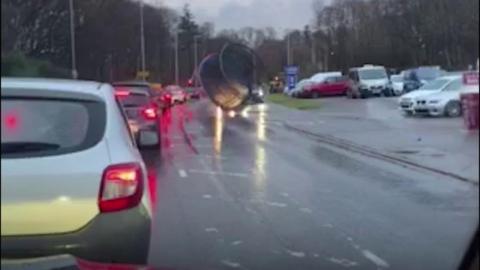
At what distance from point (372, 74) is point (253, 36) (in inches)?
33.8

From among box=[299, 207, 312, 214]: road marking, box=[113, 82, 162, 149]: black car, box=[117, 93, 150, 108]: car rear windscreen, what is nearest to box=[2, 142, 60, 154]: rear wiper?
box=[113, 82, 162, 149]: black car

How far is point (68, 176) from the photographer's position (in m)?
4.82

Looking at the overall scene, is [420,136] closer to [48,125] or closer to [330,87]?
[330,87]

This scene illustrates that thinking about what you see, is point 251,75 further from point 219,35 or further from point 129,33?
point 129,33

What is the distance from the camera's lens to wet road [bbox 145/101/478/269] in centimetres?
805

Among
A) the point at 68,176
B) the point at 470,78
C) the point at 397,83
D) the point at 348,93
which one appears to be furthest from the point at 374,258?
the point at 68,176

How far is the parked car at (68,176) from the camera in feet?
15.0

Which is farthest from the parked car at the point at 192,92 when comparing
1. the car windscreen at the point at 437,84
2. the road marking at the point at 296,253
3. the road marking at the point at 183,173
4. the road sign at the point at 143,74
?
the road marking at the point at 183,173

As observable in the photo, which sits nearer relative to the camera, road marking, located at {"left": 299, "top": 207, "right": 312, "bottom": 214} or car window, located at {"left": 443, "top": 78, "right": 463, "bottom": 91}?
car window, located at {"left": 443, "top": 78, "right": 463, "bottom": 91}

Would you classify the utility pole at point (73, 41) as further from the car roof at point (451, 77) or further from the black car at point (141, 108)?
the black car at point (141, 108)

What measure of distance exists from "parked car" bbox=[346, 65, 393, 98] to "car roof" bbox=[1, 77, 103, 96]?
1683 mm

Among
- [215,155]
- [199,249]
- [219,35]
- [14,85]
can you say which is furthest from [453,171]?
[215,155]

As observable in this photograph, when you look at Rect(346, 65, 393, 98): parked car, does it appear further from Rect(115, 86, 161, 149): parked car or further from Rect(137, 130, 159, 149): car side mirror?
Rect(115, 86, 161, 149): parked car

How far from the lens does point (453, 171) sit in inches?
220
